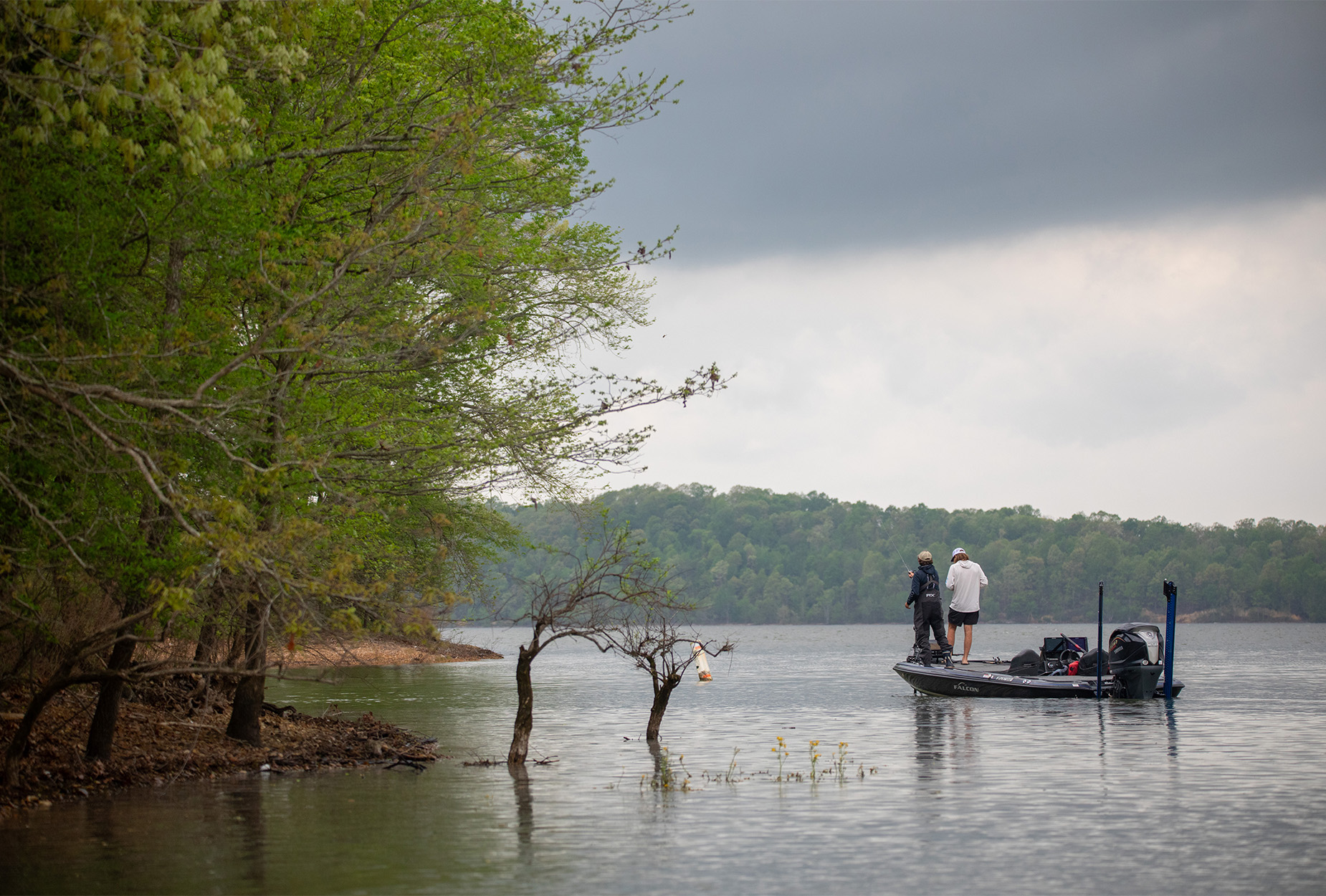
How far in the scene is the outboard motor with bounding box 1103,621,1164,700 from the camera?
76.7 ft

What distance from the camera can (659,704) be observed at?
1758 cm

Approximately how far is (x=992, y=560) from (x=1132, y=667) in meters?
140

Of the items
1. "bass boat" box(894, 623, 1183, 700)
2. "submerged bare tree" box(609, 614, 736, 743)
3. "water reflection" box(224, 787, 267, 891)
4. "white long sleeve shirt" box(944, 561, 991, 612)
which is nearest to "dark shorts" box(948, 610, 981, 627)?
"white long sleeve shirt" box(944, 561, 991, 612)

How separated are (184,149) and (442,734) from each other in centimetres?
1102

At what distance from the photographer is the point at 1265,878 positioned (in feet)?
30.2

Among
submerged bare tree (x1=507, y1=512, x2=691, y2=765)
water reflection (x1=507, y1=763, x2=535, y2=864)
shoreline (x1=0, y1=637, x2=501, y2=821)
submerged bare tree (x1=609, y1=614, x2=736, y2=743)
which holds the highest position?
submerged bare tree (x1=507, y1=512, x2=691, y2=765)

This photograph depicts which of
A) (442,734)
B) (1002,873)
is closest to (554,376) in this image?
(442,734)

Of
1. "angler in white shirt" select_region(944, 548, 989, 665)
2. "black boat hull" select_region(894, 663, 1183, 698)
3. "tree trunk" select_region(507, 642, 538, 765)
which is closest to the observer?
"tree trunk" select_region(507, 642, 538, 765)

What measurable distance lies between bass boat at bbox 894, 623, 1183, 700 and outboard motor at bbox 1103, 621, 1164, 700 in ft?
0.04

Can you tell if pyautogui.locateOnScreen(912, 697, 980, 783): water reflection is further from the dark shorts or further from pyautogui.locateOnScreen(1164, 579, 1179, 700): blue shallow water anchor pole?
pyautogui.locateOnScreen(1164, 579, 1179, 700): blue shallow water anchor pole

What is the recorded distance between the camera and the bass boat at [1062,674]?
23.6 m

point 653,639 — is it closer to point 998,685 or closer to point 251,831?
point 251,831

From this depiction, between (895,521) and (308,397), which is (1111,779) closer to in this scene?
(308,397)

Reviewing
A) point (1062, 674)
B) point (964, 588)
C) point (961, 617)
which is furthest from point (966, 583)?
point (1062, 674)
